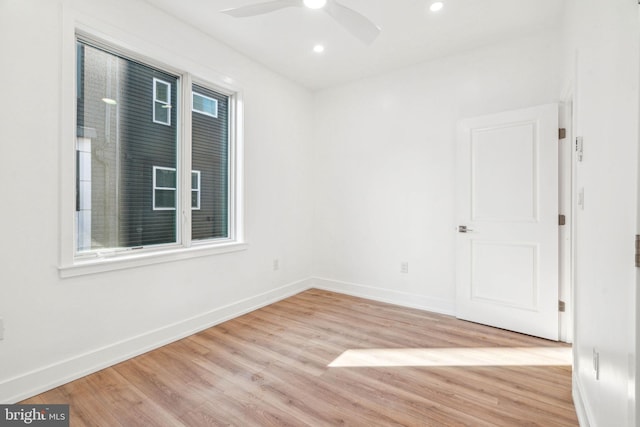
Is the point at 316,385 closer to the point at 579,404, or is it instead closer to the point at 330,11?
the point at 579,404

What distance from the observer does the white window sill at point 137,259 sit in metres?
2.11

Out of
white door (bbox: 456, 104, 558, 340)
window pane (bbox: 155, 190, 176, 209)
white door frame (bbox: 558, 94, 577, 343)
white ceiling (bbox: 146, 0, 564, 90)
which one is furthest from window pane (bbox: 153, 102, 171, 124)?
white door frame (bbox: 558, 94, 577, 343)

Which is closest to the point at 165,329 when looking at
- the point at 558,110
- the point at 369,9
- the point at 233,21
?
the point at 233,21

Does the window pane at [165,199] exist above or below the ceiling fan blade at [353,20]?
below

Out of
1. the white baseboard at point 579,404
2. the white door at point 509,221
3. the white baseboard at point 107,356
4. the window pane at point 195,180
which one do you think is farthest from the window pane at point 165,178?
the white baseboard at point 579,404

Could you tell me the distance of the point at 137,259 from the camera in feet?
7.98

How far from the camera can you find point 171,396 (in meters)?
1.91

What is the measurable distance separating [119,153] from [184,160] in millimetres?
538

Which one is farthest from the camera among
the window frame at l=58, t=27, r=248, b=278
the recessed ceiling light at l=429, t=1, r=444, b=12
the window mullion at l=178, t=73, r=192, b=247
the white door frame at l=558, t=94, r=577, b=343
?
the window mullion at l=178, t=73, r=192, b=247

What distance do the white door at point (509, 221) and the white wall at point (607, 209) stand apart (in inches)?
39.0

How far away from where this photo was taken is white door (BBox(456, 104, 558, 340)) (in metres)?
2.73

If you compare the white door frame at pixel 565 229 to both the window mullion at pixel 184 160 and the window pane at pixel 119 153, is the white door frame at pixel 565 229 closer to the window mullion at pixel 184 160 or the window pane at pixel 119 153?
the window mullion at pixel 184 160

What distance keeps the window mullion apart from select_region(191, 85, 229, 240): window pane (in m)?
0.13

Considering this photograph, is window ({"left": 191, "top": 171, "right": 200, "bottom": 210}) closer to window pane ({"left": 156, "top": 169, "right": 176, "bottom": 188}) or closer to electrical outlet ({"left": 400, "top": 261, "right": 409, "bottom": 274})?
window pane ({"left": 156, "top": 169, "right": 176, "bottom": 188})
